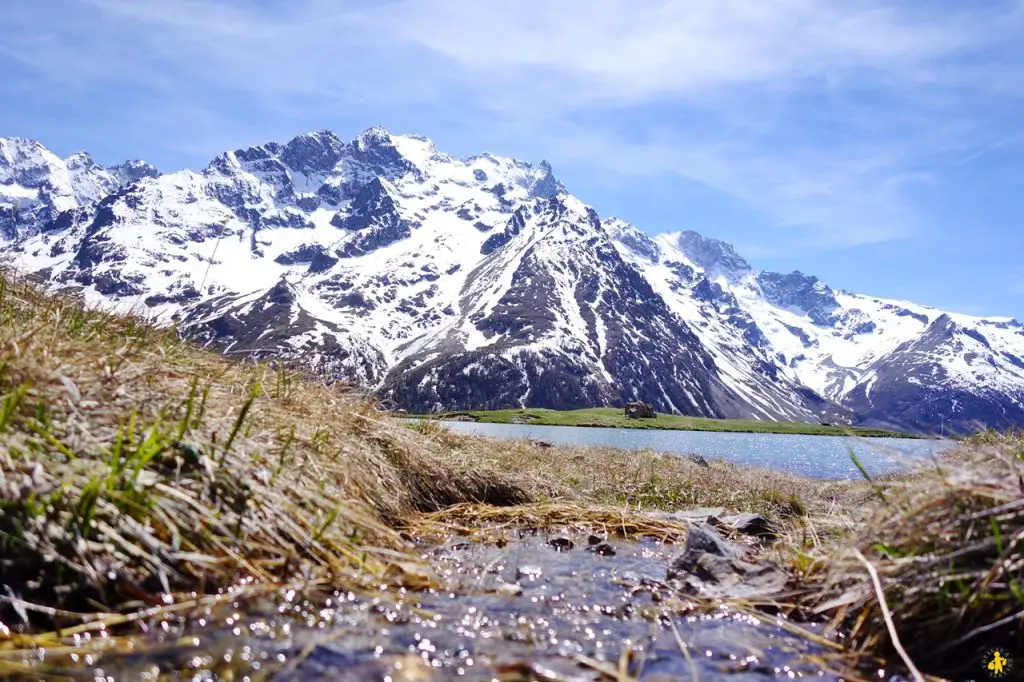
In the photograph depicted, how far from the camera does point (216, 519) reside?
526 cm

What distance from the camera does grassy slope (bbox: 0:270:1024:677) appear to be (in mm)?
4398

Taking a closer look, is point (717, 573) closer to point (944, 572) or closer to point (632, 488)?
point (944, 572)

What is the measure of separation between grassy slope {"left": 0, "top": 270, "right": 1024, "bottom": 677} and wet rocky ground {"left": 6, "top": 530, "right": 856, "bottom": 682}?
386 millimetres

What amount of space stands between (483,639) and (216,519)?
2.50 meters

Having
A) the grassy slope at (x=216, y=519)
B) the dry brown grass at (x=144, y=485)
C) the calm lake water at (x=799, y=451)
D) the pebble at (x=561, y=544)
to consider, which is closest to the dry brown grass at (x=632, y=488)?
the calm lake water at (x=799, y=451)

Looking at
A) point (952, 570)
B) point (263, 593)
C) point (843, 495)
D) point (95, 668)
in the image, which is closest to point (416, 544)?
point (263, 593)

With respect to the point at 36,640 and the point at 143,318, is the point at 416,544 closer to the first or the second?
the point at 36,640

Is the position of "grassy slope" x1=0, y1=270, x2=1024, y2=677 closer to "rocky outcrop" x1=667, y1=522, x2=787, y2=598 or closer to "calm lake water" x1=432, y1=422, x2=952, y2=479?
"rocky outcrop" x1=667, y1=522, x2=787, y2=598

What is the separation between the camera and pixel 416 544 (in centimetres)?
838

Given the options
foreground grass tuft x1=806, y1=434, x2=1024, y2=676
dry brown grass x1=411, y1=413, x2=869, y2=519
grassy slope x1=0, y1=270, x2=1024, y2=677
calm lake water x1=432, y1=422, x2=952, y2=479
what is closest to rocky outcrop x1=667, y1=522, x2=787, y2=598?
grassy slope x1=0, y1=270, x2=1024, y2=677

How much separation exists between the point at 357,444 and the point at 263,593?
4.61 metres

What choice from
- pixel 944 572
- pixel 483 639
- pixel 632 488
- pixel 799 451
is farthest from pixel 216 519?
pixel 799 451

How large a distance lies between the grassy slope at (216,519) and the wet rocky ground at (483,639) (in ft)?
1.27

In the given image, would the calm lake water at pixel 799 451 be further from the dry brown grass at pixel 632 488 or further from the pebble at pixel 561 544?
the pebble at pixel 561 544
